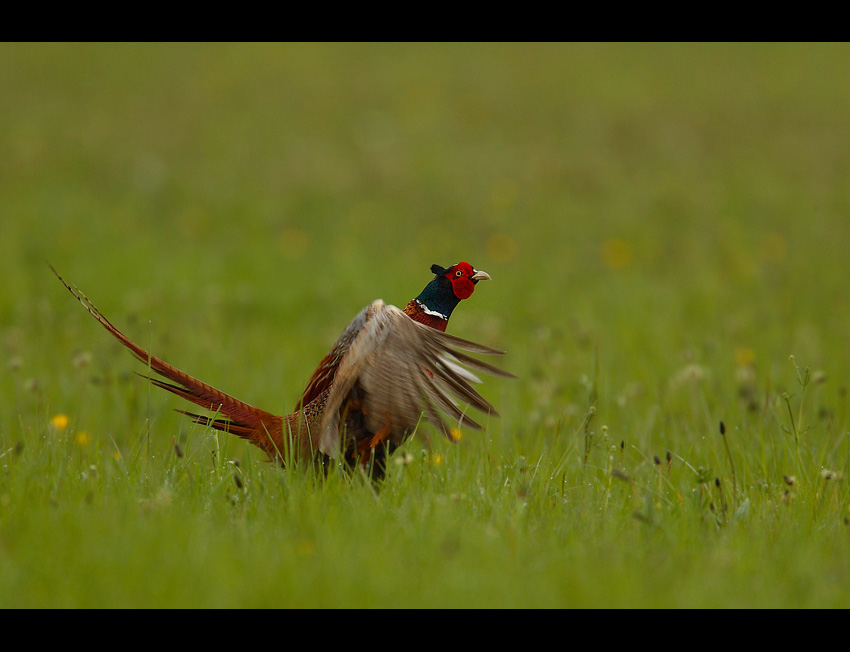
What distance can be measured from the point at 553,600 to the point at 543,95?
1185cm

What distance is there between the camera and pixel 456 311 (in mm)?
7125


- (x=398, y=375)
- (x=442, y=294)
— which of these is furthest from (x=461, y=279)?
(x=398, y=375)

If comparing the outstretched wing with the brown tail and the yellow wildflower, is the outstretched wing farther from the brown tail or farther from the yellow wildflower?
the yellow wildflower

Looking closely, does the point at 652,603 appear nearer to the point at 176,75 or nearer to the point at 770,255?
the point at 770,255

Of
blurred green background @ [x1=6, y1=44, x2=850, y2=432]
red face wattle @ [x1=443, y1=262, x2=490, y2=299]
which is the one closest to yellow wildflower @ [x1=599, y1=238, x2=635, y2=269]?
blurred green background @ [x1=6, y1=44, x2=850, y2=432]

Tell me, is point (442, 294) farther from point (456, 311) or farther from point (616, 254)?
point (616, 254)

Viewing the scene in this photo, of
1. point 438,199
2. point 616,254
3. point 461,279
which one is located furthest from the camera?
point 438,199

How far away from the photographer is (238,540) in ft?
8.55

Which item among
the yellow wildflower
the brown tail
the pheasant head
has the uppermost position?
the yellow wildflower

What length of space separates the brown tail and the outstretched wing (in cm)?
31

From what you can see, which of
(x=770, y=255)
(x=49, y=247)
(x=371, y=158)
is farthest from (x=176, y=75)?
(x=770, y=255)

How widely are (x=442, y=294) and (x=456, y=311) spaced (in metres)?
4.05

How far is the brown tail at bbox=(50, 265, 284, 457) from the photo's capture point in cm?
300

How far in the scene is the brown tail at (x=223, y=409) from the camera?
9.83ft
